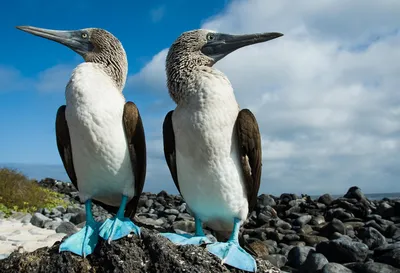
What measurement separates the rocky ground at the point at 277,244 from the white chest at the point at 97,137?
0.59 metres

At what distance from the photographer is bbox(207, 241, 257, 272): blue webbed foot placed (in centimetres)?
373

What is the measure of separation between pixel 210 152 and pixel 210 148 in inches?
1.5

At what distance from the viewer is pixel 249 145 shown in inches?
168

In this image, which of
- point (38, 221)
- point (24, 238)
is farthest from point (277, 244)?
point (38, 221)

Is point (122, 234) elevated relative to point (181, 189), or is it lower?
lower

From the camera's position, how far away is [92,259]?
13.0 feet

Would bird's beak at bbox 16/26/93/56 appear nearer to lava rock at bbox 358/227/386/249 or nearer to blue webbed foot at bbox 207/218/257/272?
blue webbed foot at bbox 207/218/257/272

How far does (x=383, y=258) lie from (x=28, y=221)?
788cm

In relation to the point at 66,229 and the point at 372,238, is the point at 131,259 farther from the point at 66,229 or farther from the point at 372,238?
the point at 372,238

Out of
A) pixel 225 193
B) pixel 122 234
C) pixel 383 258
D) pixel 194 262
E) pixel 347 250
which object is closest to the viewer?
pixel 194 262

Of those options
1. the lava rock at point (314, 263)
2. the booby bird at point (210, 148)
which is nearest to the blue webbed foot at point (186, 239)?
the booby bird at point (210, 148)

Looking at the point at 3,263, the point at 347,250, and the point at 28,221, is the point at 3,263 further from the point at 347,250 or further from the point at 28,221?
the point at 28,221

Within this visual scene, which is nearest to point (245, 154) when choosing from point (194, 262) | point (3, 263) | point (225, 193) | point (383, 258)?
point (225, 193)

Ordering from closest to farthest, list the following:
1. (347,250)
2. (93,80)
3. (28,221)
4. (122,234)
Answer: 1. (122,234)
2. (93,80)
3. (347,250)
4. (28,221)
